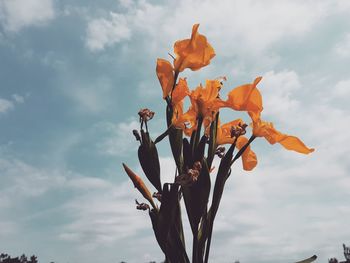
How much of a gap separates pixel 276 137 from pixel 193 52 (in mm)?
562

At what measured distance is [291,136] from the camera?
1896 mm

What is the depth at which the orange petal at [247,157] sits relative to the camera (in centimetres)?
213

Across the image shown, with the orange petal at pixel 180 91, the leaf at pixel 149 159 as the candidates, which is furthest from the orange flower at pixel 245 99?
the leaf at pixel 149 159

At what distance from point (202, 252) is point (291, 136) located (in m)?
0.65

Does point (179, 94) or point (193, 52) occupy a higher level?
point (193, 52)

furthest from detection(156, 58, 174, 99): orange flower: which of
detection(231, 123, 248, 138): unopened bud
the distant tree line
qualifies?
the distant tree line

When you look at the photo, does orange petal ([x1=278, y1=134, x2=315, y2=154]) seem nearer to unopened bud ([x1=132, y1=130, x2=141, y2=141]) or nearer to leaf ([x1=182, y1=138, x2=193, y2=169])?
leaf ([x1=182, y1=138, x2=193, y2=169])

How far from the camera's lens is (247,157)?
2.14 metres

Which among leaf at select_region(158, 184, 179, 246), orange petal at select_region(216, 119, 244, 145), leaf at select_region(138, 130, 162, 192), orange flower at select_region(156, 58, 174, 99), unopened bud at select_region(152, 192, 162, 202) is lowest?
leaf at select_region(158, 184, 179, 246)

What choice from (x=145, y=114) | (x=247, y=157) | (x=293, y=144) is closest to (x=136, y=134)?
(x=145, y=114)

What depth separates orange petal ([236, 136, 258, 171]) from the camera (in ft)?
6.99

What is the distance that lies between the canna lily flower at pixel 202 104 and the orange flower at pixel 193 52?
0.12 meters

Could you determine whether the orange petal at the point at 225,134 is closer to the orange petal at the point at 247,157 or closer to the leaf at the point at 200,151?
the orange petal at the point at 247,157

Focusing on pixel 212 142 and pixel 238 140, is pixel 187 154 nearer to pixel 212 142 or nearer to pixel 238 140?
pixel 212 142
